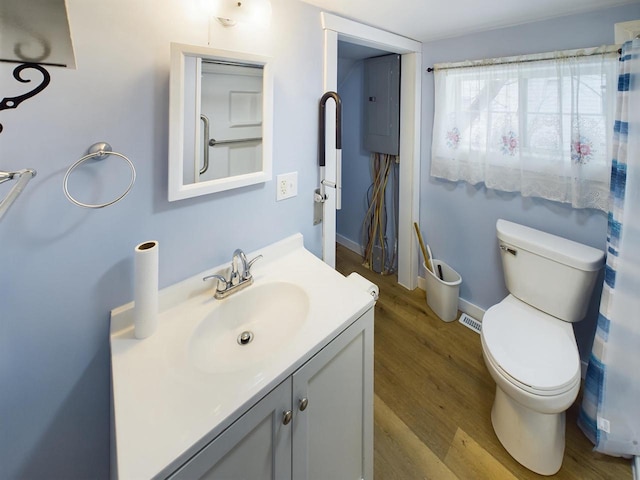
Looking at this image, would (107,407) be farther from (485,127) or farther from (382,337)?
(485,127)

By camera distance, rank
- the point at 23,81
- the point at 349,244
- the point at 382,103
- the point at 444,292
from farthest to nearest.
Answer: the point at 349,244 → the point at 382,103 → the point at 444,292 → the point at 23,81

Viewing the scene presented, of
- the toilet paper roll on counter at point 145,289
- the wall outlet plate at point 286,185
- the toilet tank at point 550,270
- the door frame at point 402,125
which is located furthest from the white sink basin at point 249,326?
the toilet tank at point 550,270

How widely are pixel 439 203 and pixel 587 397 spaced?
1.46 m

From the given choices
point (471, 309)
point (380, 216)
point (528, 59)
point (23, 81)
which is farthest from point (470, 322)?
point (23, 81)

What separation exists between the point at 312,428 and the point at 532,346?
1.13 metres

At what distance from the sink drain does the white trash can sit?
1.63m

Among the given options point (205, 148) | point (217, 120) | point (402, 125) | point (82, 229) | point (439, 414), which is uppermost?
point (402, 125)

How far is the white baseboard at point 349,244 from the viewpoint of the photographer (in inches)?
135

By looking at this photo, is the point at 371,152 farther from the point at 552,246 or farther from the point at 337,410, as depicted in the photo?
the point at 337,410

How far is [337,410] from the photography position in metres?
1.03

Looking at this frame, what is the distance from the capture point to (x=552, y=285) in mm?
1555

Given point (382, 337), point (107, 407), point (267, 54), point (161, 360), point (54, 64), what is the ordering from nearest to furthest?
point (54, 64) < point (161, 360) < point (107, 407) < point (267, 54) < point (382, 337)

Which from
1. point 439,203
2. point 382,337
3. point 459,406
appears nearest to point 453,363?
point 459,406

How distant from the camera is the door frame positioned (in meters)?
1.50
